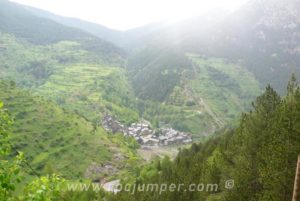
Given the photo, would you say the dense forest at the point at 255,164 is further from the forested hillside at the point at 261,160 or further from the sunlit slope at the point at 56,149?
the sunlit slope at the point at 56,149

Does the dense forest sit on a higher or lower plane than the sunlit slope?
higher

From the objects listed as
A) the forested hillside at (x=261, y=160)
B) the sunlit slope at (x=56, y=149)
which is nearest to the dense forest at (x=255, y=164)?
the forested hillside at (x=261, y=160)

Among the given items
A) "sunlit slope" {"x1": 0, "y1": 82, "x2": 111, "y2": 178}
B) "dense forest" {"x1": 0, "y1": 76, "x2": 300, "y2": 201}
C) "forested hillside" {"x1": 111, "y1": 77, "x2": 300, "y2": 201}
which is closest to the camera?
"dense forest" {"x1": 0, "y1": 76, "x2": 300, "y2": 201}

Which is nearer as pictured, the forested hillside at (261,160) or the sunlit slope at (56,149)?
the forested hillside at (261,160)

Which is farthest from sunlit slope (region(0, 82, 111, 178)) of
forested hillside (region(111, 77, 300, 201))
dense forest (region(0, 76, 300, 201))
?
dense forest (region(0, 76, 300, 201))

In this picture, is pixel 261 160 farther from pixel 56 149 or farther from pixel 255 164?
pixel 56 149

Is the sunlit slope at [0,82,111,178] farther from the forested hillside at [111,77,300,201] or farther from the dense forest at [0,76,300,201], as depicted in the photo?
the dense forest at [0,76,300,201]

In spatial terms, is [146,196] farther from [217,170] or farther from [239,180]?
[239,180]

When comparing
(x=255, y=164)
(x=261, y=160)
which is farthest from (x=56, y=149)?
(x=261, y=160)

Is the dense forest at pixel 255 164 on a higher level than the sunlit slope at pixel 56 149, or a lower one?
higher

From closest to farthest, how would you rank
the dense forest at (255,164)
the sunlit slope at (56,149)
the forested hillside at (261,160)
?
the dense forest at (255,164)
the forested hillside at (261,160)
the sunlit slope at (56,149)

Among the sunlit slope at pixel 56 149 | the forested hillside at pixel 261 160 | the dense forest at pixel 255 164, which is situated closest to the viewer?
the dense forest at pixel 255 164
